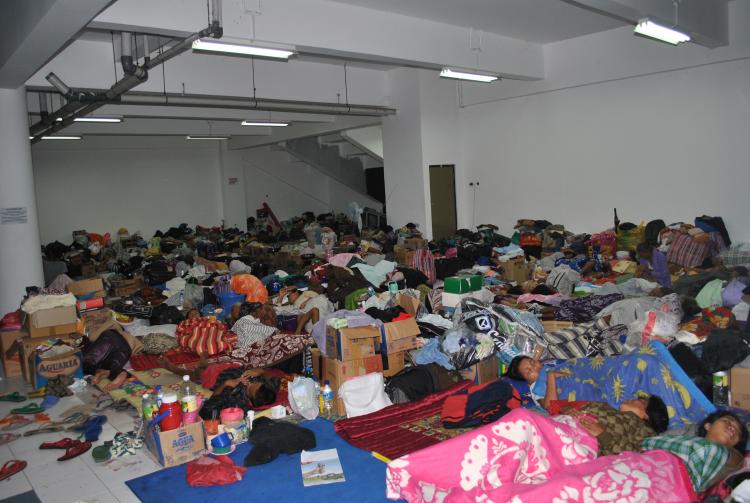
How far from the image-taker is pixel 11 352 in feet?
22.2

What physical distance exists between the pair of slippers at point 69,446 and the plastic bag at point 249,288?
433 centimetres

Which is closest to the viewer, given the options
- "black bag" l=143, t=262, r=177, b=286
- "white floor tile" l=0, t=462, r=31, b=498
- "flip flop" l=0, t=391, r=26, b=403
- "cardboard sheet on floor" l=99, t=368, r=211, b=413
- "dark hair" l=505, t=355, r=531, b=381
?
"white floor tile" l=0, t=462, r=31, b=498

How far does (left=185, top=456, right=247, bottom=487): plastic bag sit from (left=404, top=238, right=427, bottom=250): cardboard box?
27.0 ft

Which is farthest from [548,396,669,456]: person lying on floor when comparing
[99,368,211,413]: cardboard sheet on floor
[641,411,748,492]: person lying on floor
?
[99,368,211,413]: cardboard sheet on floor

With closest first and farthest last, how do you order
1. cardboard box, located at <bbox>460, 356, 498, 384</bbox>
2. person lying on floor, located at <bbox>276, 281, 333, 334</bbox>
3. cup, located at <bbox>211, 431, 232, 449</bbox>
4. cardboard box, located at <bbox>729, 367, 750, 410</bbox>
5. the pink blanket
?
1. the pink blanket
2. cup, located at <bbox>211, 431, 232, 449</bbox>
3. cardboard box, located at <bbox>729, 367, 750, 410</bbox>
4. cardboard box, located at <bbox>460, 356, 498, 384</bbox>
5. person lying on floor, located at <bbox>276, 281, 333, 334</bbox>

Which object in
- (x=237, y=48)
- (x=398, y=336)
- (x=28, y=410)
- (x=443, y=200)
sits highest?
(x=237, y=48)

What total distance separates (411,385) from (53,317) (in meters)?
4.21

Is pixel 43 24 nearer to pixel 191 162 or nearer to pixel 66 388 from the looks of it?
pixel 66 388

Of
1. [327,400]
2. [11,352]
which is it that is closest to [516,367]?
[327,400]

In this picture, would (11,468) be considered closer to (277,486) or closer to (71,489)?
(71,489)

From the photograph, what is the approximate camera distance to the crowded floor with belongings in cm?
345

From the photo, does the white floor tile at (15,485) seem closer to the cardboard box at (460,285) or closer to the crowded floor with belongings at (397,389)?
the crowded floor with belongings at (397,389)

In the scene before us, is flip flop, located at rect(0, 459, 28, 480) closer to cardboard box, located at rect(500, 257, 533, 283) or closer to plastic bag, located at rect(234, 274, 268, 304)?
plastic bag, located at rect(234, 274, 268, 304)

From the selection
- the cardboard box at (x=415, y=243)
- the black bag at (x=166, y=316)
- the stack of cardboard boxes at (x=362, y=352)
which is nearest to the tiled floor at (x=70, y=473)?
the stack of cardboard boxes at (x=362, y=352)
